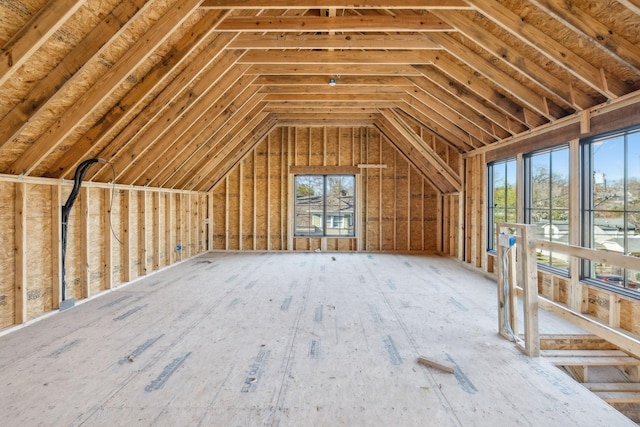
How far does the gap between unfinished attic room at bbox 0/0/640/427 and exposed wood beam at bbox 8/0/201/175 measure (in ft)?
0.07

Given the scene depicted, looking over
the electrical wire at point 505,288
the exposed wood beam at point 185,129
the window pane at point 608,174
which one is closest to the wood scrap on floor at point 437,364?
the electrical wire at point 505,288

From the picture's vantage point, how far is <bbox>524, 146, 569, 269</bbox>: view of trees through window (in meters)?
4.53

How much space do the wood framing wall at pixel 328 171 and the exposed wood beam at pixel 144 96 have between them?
16.5 feet

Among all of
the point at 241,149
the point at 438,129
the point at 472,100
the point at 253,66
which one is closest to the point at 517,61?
the point at 472,100

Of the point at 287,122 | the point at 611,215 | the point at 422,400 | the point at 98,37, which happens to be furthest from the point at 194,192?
the point at 611,215

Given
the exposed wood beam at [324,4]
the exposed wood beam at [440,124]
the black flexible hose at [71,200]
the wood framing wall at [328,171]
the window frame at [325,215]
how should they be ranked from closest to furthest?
the exposed wood beam at [324,4] < the black flexible hose at [71,200] < the exposed wood beam at [440,124] < the wood framing wall at [328,171] < the window frame at [325,215]

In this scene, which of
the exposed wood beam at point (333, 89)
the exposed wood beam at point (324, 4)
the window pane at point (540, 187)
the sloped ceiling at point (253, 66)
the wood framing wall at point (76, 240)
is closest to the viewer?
the sloped ceiling at point (253, 66)

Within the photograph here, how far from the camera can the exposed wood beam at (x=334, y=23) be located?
12.7 ft

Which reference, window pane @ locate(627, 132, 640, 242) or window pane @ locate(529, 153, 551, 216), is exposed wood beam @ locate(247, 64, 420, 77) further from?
window pane @ locate(627, 132, 640, 242)

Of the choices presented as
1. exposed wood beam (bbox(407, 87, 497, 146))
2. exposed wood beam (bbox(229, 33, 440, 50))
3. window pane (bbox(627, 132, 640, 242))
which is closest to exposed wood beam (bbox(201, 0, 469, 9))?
exposed wood beam (bbox(229, 33, 440, 50))

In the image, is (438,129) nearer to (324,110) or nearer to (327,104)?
(327,104)

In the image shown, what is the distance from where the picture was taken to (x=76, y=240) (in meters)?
4.55

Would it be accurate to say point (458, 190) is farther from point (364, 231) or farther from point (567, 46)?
point (567, 46)

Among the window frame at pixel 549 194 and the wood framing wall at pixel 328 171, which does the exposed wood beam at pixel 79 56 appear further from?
the wood framing wall at pixel 328 171
